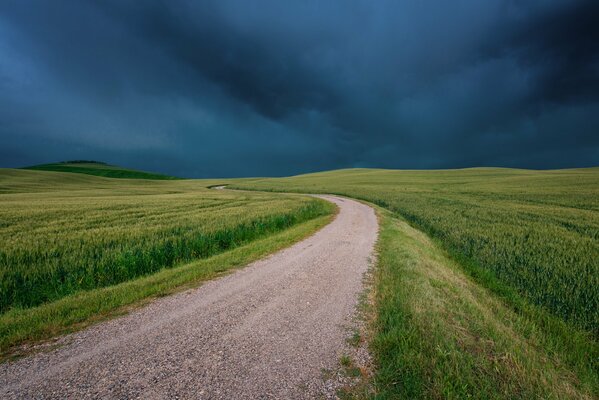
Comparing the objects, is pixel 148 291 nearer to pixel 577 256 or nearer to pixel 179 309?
pixel 179 309

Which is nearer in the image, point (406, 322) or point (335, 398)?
point (335, 398)

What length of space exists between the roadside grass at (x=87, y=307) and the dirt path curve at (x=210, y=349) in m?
0.56

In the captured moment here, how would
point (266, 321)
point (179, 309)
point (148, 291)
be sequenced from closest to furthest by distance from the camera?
point (266, 321) → point (179, 309) → point (148, 291)

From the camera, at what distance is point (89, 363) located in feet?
14.8

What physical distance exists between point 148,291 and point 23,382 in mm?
3521

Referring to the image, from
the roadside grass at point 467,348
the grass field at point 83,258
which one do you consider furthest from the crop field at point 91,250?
the roadside grass at point 467,348

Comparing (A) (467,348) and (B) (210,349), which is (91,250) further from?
(A) (467,348)

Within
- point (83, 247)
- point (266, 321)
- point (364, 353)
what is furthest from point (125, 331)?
point (83, 247)

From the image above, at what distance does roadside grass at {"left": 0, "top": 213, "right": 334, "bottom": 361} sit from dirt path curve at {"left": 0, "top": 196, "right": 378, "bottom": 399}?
1.83 ft

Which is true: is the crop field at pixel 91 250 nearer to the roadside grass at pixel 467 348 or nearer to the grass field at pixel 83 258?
the grass field at pixel 83 258

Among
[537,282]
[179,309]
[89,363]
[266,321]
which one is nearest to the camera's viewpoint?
[89,363]

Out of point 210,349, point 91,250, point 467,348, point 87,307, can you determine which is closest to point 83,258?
point 91,250

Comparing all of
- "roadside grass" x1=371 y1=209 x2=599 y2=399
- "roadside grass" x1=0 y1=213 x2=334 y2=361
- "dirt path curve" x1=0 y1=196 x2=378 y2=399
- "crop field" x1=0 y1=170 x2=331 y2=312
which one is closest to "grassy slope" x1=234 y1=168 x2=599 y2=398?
"roadside grass" x1=371 y1=209 x2=599 y2=399

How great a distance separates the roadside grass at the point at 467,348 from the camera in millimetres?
4016
